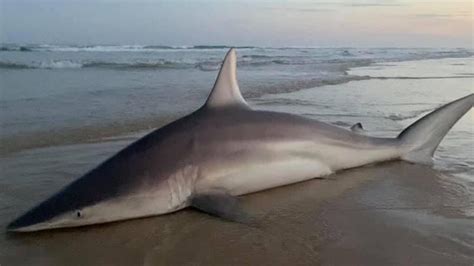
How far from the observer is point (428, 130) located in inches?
202

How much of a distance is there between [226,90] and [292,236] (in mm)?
1374

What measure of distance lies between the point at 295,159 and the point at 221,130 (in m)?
0.69

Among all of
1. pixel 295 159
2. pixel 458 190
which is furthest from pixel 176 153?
pixel 458 190

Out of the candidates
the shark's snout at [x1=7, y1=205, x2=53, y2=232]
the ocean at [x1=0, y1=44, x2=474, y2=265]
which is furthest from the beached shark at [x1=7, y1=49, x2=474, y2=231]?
the ocean at [x1=0, y1=44, x2=474, y2=265]

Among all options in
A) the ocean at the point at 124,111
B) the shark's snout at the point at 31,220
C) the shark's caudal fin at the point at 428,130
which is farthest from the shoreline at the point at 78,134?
the shark's caudal fin at the point at 428,130

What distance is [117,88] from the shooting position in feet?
37.3

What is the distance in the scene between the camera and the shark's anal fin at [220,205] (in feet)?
11.8

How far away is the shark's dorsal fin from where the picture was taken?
4234mm

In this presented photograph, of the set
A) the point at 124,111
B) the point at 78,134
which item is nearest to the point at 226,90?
the point at 78,134

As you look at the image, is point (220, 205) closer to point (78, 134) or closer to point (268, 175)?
point (268, 175)

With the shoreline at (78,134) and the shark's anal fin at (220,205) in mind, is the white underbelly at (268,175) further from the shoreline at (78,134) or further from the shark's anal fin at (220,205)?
the shoreline at (78,134)

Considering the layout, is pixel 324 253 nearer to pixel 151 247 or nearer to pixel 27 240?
pixel 151 247

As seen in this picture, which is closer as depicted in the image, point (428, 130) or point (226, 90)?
point (226, 90)

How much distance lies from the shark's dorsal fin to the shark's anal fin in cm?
72
